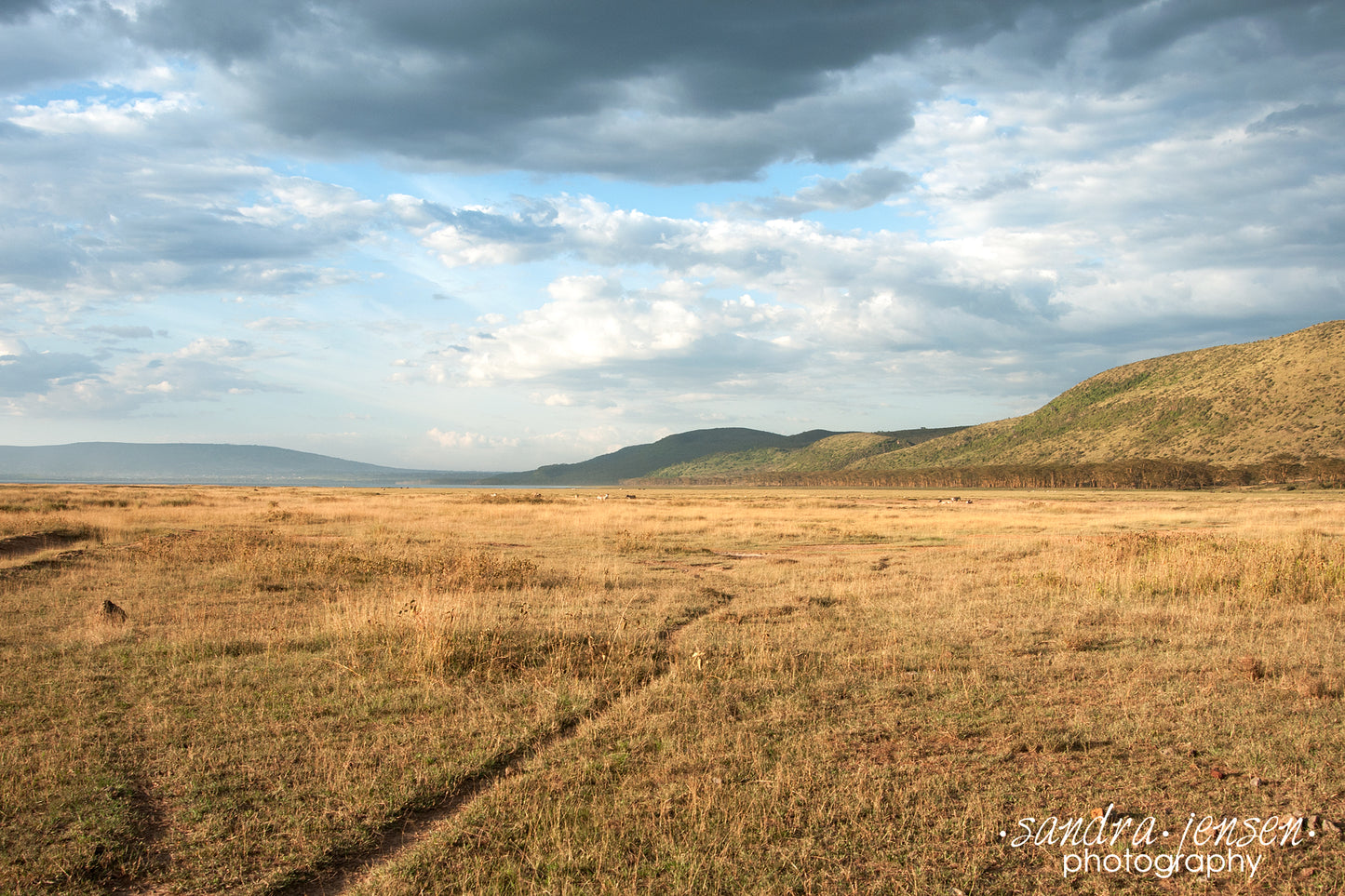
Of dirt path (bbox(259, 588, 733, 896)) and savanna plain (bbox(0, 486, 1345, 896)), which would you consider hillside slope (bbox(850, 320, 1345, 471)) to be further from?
dirt path (bbox(259, 588, 733, 896))

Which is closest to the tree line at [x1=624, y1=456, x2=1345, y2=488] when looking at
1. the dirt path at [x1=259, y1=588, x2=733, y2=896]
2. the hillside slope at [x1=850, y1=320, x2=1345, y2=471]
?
the hillside slope at [x1=850, y1=320, x2=1345, y2=471]

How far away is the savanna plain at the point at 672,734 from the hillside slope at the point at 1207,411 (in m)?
119

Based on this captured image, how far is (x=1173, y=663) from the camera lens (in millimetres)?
9586

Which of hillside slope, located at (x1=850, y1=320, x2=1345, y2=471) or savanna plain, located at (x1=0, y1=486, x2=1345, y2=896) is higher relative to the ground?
hillside slope, located at (x1=850, y1=320, x2=1345, y2=471)

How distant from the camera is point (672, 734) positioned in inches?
289

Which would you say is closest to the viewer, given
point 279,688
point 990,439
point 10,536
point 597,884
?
point 597,884

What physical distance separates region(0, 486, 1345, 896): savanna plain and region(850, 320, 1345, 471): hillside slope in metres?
119

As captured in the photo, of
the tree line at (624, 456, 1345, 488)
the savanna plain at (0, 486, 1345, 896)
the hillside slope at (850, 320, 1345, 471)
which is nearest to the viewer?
the savanna plain at (0, 486, 1345, 896)

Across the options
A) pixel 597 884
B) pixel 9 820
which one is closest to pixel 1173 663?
pixel 597 884

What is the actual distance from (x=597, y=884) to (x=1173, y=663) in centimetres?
854

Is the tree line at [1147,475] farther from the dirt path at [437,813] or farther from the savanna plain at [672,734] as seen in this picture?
the dirt path at [437,813]

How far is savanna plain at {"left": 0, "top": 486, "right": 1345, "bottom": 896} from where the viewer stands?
5012mm

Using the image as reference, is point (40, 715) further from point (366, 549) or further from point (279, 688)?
point (366, 549)

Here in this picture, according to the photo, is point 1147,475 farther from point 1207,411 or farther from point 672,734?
point 672,734
